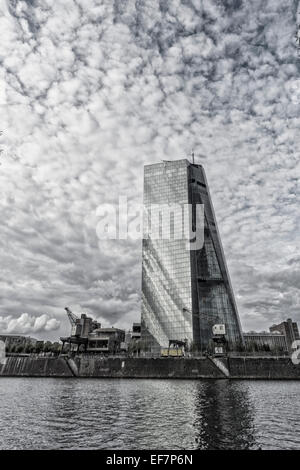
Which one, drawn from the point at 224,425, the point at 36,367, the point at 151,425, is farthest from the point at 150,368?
the point at 224,425

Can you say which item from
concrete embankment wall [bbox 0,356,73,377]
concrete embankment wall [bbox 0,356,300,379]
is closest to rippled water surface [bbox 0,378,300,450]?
concrete embankment wall [bbox 0,356,300,379]

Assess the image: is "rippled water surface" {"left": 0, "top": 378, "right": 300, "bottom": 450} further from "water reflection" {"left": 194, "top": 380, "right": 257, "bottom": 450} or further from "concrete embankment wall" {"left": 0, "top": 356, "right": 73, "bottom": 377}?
"concrete embankment wall" {"left": 0, "top": 356, "right": 73, "bottom": 377}

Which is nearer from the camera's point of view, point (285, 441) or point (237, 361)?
point (285, 441)

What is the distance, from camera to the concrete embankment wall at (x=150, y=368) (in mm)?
124375

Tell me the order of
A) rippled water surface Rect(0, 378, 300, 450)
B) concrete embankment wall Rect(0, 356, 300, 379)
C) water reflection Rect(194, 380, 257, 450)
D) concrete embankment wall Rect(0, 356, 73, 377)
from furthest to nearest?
concrete embankment wall Rect(0, 356, 73, 377)
concrete embankment wall Rect(0, 356, 300, 379)
rippled water surface Rect(0, 378, 300, 450)
water reflection Rect(194, 380, 257, 450)

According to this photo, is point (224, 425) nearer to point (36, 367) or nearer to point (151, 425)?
point (151, 425)

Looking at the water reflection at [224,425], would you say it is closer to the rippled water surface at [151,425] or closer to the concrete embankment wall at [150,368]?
the rippled water surface at [151,425]

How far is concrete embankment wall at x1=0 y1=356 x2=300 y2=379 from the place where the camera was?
124 metres

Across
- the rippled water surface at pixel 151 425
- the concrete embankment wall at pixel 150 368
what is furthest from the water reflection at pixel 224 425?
the concrete embankment wall at pixel 150 368

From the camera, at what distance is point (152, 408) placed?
45906 mm

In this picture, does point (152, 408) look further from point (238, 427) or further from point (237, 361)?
point (237, 361)
